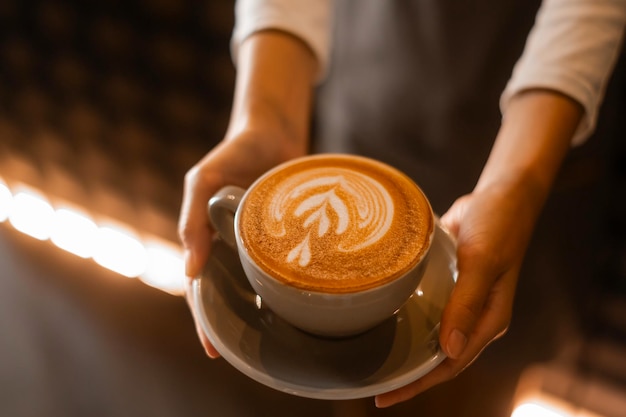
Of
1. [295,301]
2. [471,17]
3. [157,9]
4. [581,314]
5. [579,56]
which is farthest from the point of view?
[157,9]

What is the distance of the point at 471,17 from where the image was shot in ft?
2.50

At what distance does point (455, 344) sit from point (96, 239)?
24.4 inches

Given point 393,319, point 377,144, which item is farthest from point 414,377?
point 377,144

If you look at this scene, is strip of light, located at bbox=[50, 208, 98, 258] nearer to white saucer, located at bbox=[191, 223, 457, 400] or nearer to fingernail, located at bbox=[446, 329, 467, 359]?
white saucer, located at bbox=[191, 223, 457, 400]

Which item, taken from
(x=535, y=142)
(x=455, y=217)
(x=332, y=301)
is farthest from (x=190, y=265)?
(x=535, y=142)

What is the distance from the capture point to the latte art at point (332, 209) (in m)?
0.43

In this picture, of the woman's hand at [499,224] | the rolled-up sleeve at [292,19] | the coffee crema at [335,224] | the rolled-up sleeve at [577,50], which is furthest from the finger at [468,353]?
the rolled-up sleeve at [292,19]

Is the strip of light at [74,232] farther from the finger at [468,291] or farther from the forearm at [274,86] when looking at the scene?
the finger at [468,291]

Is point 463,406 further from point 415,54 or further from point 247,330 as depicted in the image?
point 415,54

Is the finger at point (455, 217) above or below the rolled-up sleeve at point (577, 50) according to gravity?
below

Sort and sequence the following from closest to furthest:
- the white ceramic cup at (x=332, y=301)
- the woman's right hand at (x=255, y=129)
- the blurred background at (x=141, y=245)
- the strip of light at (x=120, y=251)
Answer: the white ceramic cup at (x=332, y=301) → the woman's right hand at (x=255, y=129) → the blurred background at (x=141, y=245) → the strip of light at (x=120, y=251)

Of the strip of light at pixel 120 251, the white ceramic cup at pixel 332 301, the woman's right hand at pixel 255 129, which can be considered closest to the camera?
the white ceramic cup at pixel 332 301

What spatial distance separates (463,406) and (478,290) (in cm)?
28

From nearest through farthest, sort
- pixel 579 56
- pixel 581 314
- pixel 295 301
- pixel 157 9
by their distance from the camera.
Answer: pixel 295 301, pixel 579 56, pixel 581 314, pixel 157 9
